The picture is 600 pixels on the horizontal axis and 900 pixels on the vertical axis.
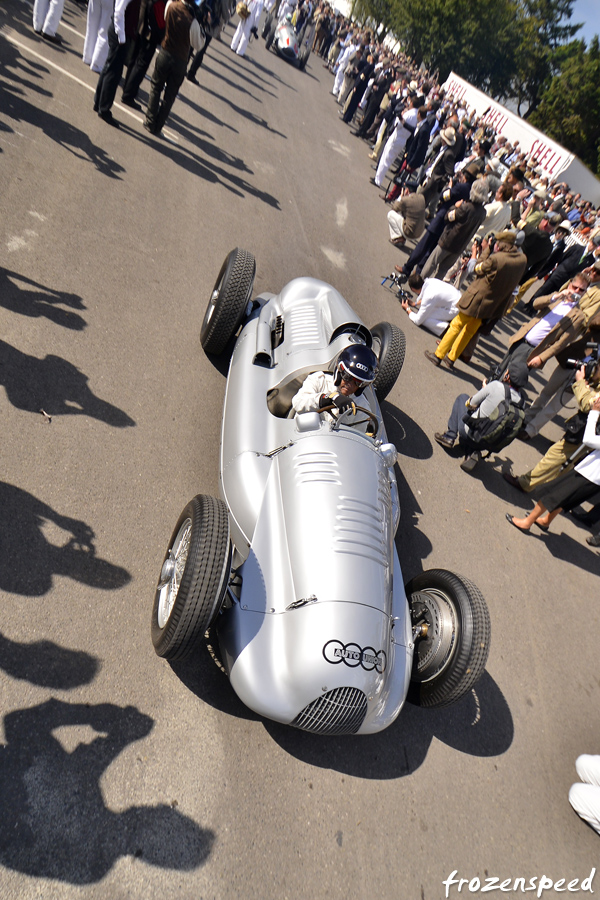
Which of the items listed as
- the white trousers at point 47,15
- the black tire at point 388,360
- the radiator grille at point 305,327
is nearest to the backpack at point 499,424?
the black tire at point 388,360

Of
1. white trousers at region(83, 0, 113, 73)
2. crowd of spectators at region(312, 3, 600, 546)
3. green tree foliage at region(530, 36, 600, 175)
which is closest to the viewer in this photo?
crowd of spectators at region(312, 3, 600, 546)

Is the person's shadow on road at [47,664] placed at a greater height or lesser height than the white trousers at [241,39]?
lesser

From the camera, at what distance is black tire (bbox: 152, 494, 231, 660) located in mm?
3061

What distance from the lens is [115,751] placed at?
119 inches

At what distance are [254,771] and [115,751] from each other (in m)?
0.81

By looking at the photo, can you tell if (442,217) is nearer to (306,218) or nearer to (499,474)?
(306,218)

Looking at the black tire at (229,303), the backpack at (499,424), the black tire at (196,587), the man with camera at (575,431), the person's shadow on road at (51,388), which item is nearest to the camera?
the black tire at (196,587)

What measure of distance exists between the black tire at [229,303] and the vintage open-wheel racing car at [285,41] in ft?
68.2

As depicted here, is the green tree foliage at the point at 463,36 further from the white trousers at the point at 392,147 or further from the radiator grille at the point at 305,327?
the radiator grille at the point at 305,327

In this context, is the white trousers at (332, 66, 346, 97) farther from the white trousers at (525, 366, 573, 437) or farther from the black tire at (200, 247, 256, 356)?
the black tire at (200, 247, 256, 356)

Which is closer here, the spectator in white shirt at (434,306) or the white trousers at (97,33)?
the white trousers at (97,33)

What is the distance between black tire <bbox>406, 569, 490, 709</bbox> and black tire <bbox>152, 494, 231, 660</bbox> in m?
1.61

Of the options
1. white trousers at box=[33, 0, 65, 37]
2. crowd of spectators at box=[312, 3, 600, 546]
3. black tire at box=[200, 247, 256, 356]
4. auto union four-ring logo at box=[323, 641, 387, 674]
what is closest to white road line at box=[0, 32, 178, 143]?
white trousers at box=[33, 0, 65, 37]

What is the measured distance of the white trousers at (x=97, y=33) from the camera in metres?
8.06
